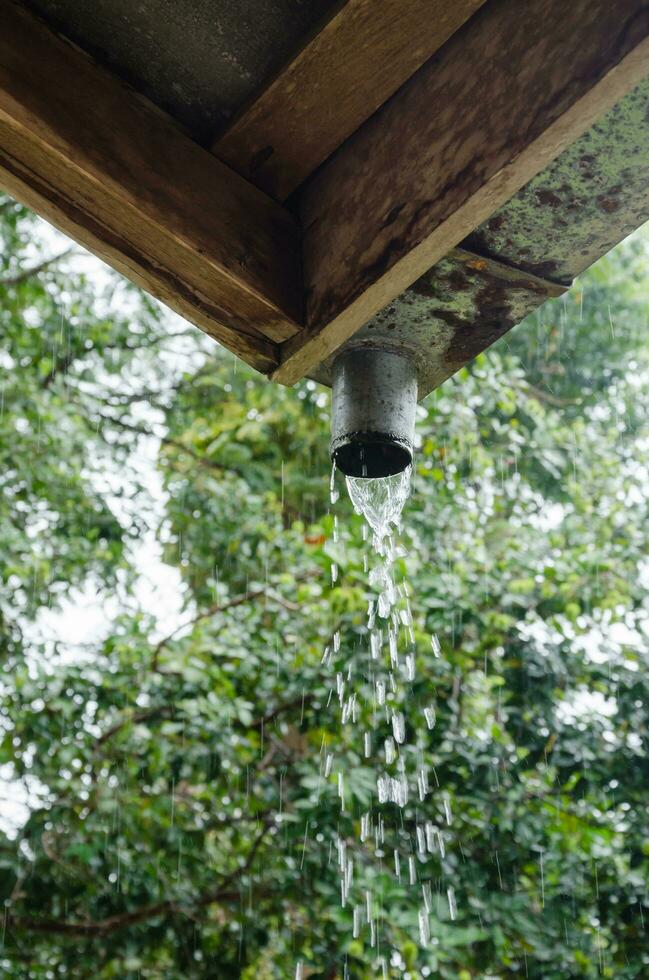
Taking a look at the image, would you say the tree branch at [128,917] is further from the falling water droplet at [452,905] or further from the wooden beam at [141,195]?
the wooden beam at [141,195]

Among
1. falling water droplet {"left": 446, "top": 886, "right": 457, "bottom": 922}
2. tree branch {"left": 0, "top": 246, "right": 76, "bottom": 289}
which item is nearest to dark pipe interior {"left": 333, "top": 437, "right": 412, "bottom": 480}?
falling water droplet {"left": 446, "top": 886, "right": 457, "bottom": 922}

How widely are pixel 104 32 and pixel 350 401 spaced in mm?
560

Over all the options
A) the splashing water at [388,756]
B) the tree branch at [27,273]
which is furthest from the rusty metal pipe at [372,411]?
the tree branch at [27,273]

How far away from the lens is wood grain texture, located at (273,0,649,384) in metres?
1.04

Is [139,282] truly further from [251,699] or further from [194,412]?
[194,412]

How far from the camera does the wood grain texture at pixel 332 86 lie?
1.21 meters

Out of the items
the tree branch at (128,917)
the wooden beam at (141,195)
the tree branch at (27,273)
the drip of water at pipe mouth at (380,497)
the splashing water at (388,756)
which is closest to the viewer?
the wooden beam at (141,195)

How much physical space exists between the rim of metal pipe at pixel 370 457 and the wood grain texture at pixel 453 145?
14 centimetres

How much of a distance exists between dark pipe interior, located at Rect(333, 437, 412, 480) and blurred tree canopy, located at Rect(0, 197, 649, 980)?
2.12m

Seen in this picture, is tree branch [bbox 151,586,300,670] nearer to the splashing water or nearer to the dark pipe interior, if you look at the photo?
the splashing water

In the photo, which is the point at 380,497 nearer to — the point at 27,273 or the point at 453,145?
the point at 453,145

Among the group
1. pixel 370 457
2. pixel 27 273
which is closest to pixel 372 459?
pixel 370 457

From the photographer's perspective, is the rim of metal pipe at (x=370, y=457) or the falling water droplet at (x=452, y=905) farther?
the falling water droplet at (x=452, y=905)

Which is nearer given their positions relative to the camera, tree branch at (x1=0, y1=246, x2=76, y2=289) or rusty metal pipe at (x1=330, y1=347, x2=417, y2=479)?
rusty metal pipe at (x1=330, y1=347, x2=417, y2=479)
